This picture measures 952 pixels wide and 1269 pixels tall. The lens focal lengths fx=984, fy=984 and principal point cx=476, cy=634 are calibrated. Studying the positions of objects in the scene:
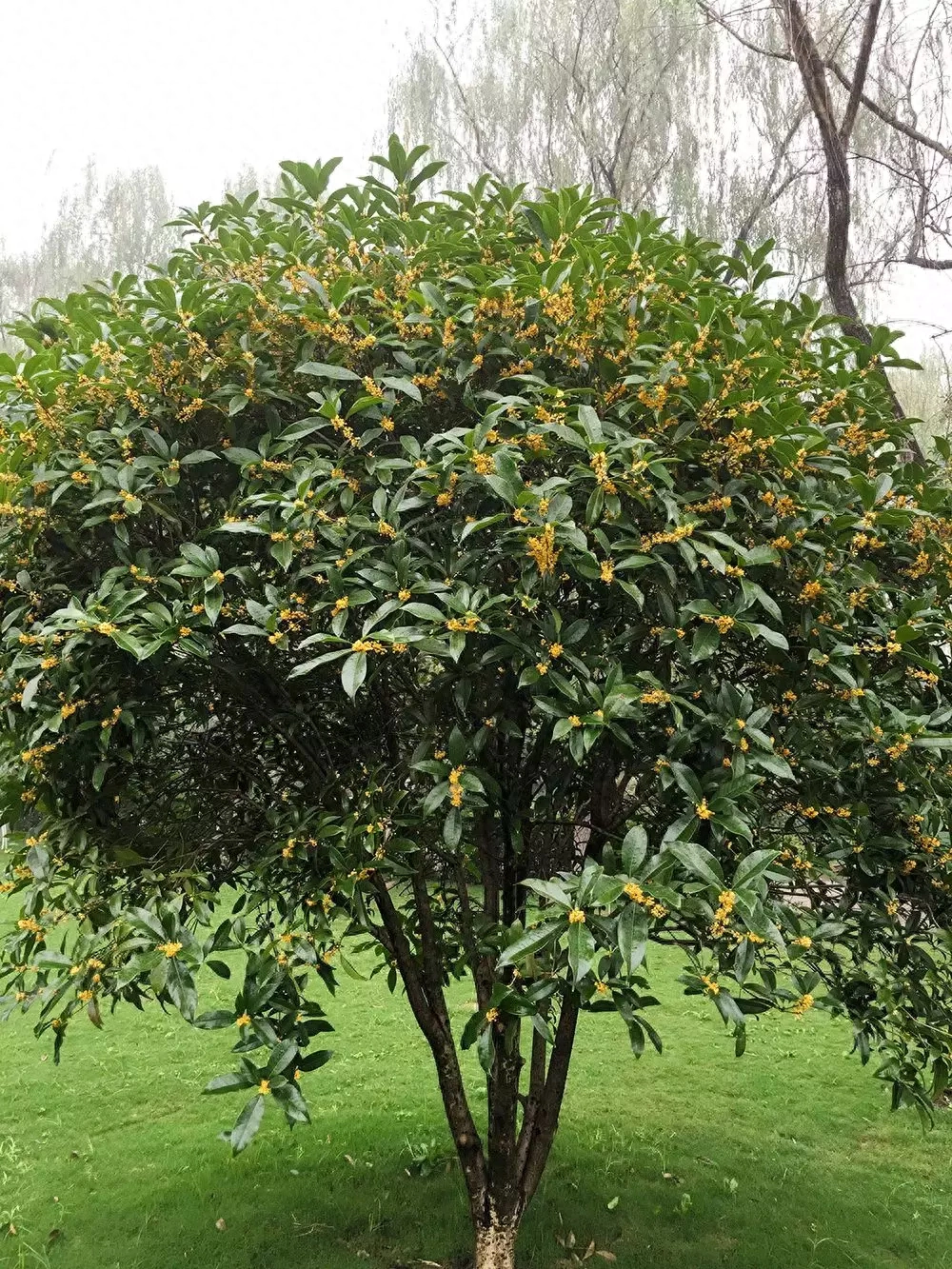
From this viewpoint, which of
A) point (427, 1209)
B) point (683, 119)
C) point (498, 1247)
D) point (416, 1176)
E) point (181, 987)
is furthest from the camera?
point (683, 119)

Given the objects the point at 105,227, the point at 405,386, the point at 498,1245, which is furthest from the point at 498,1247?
the point at 105,227

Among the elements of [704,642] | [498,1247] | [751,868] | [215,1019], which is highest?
[704,642]

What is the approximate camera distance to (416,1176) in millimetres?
3727

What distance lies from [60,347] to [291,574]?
819mm

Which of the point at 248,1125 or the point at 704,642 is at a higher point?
the point at 704,642

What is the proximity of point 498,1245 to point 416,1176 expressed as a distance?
2.90 ft

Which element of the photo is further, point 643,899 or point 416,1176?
point 416,1176

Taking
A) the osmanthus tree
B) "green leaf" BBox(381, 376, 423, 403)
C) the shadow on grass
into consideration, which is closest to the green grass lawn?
the shadow on grass

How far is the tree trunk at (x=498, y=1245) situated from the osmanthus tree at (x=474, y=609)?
0.97m

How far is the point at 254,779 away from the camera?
277 cm

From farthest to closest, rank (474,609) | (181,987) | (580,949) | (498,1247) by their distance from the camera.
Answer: (498,1247) → (474,609) → (181,987) → (580,949)

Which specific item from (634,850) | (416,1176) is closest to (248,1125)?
(634,850)

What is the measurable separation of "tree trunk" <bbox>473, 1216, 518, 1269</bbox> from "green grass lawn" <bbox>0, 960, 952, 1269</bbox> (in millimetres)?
314

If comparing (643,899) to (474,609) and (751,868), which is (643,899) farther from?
(474,609)
